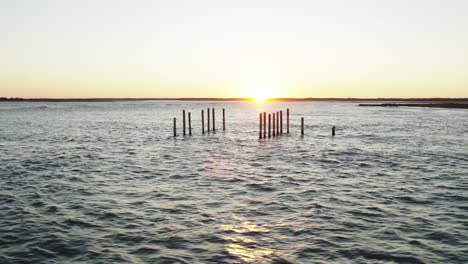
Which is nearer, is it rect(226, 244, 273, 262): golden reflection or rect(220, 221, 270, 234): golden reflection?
rect(226, 244, 273, 262): golden reflection

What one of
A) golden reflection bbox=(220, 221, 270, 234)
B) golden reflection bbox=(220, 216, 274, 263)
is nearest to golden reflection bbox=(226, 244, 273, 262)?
golden reflection bbox=(220, 216, 274, 263)

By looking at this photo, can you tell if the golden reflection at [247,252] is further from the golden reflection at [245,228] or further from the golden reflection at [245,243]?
the golden reflection at [245,228]

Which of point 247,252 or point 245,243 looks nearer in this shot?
point 247,252

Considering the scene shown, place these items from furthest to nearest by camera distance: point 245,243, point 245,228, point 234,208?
point 234,208 → point 245,228 → point 245,243

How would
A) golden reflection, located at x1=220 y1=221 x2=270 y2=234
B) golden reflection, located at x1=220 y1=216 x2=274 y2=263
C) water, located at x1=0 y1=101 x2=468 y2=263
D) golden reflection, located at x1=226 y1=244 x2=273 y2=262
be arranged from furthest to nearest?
golden reflection, located at x1=220 y1=221 x2=270 y2=234 → water, located at x1=0 y1=101 x2=468 y2=263 → golden reflection, located at x1=220 y1=216 x2=274 y2=263 → golden reflection, located at x1=226 y1=244 x2=273 y2=262

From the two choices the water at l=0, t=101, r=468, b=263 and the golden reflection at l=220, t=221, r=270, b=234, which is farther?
the golden reflection at l=220, t=221, r=270, b=234

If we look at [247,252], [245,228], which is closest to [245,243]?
[247,252]

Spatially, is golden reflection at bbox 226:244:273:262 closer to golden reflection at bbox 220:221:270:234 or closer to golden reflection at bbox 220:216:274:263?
golden reflection at bbox 220:216:274:263

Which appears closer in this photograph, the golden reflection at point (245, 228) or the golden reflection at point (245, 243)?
the golden reflection at point (245, 243)

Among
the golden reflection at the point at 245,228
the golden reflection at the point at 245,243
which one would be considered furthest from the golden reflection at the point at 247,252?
the golden reflection at the point at 245,228

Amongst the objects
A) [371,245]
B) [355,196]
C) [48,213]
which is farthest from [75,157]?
[371,245]

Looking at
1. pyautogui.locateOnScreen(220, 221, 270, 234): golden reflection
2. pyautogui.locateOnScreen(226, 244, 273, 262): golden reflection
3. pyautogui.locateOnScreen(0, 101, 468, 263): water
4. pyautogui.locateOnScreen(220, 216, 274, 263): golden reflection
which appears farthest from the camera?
pyautogui.locateOnScreen(220, 221, 270, 234): golden reflection

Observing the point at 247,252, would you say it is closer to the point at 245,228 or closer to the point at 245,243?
the point at 245,243

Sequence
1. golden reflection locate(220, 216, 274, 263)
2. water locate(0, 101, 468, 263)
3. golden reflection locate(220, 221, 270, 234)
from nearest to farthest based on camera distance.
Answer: golden reflection locate(220, 216, 274, 263) < water locate(0, 101, 468, 263) < golden reflection locate(220, 221, 270, 234)
